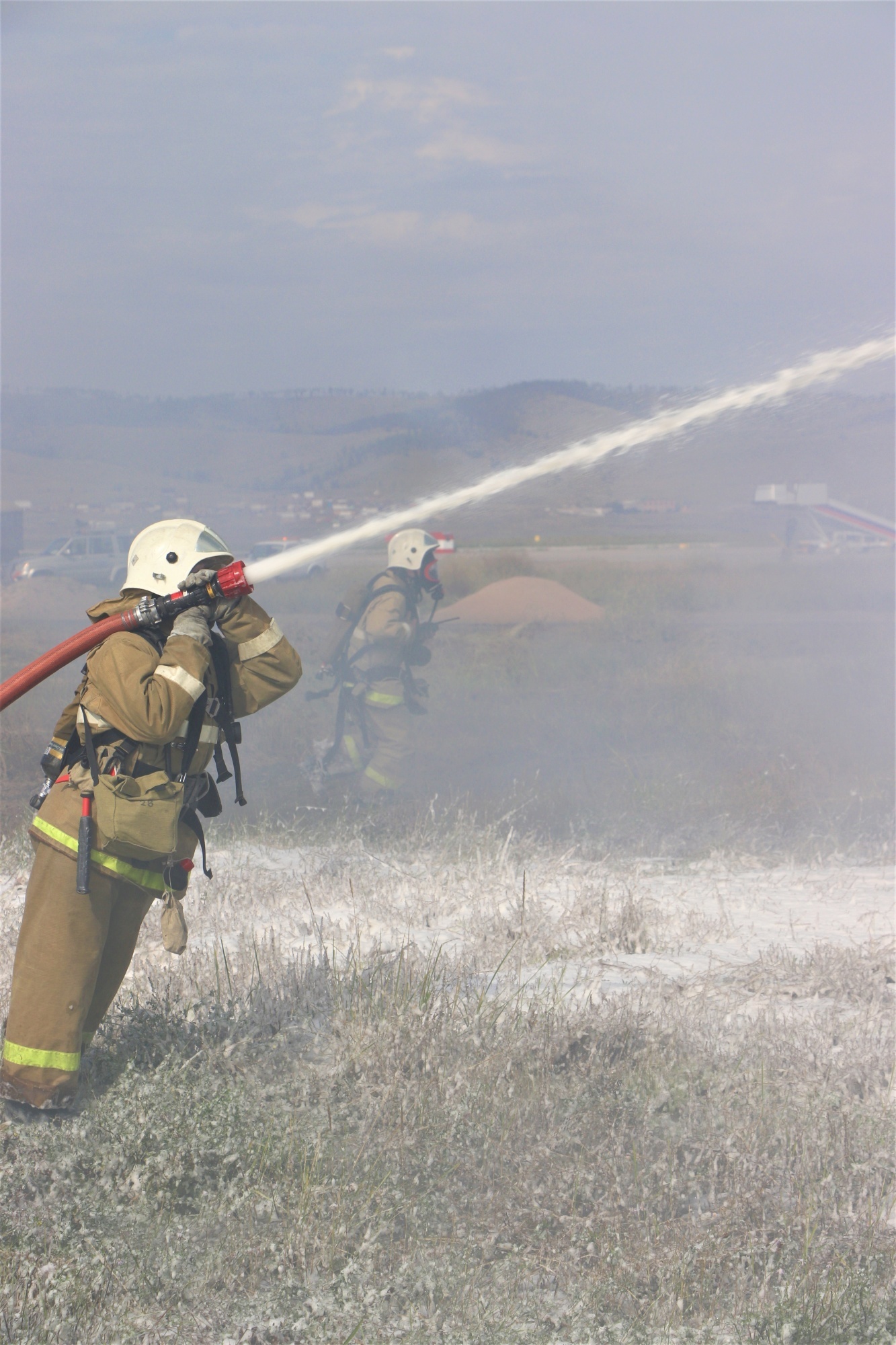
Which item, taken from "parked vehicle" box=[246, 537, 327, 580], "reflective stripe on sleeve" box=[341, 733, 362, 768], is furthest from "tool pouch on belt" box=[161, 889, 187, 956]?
"parked vehicle" box=[246, 537, 327, 580]

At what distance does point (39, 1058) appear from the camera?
313 cm

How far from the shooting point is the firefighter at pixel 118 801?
10.1ft

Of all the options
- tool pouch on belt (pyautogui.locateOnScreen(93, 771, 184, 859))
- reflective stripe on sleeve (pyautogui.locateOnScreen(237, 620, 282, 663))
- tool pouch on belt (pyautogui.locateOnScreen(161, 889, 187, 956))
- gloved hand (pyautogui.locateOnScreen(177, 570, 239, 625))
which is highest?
gloved hand (pyautogui.locateOnScreen(177, 570, 239, 625))

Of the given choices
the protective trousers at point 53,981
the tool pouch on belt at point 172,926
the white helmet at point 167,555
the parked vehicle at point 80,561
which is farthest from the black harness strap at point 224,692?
the parked vehicle at point 80,561

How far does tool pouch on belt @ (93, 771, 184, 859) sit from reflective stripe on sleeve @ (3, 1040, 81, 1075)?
59cm

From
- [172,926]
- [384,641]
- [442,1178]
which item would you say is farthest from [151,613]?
[384,641]

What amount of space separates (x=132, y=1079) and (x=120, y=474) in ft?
199

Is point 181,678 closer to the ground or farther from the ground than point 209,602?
closer to the ground

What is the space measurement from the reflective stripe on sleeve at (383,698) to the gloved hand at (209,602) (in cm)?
517

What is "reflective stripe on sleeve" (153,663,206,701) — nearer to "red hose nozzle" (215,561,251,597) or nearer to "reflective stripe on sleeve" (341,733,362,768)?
"red hose nozzle" (215,561,251,597)

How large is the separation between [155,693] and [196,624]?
0.86 ft

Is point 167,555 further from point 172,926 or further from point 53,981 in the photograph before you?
point 53,981

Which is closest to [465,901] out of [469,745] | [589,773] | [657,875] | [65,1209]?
[657,875]

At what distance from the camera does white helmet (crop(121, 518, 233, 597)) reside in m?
3.31
